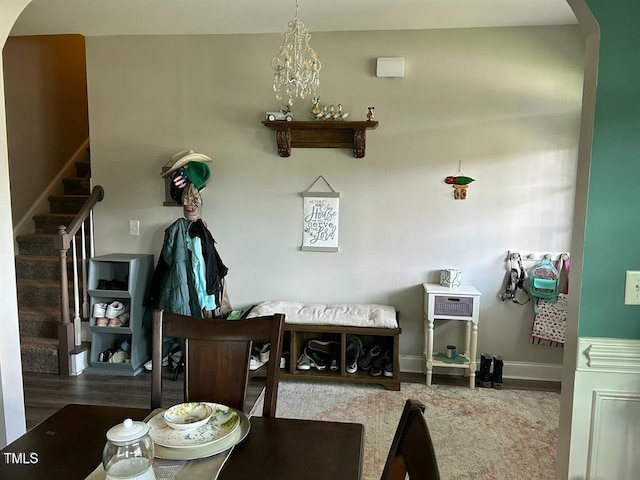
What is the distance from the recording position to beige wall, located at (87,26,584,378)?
11.1ft

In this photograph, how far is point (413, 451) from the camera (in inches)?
34.0

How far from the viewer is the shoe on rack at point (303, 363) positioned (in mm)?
3389

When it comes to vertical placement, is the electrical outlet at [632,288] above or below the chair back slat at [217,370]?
above

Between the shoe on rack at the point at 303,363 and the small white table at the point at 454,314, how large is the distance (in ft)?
2.96

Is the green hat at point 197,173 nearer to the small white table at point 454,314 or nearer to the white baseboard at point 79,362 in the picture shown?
the white baseboard at point 79,362

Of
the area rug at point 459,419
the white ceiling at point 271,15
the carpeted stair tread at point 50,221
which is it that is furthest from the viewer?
the carpeted stair tread at point 50,221

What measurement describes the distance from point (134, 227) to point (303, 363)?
1.86m

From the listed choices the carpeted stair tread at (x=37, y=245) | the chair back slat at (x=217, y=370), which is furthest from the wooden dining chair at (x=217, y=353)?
the carpeted stair tread at (x=37, y=245)

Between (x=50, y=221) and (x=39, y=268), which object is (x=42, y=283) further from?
(x=50, y=221)


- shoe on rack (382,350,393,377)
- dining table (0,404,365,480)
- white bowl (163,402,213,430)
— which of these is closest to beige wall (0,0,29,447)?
dining table (0,404,365,480)

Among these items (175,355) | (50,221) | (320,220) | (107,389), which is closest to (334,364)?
(320,220)

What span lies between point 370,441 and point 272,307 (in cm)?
131


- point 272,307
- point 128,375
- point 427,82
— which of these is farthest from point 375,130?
point 128,375

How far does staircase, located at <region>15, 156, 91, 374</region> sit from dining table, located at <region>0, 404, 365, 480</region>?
257 centimetres
